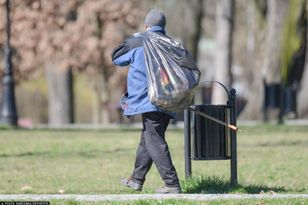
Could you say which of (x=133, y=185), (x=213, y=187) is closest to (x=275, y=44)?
(x=213, y=187)

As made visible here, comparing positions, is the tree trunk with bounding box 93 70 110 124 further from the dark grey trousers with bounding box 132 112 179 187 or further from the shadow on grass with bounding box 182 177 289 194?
the dark grey trousers with bounding box 132 112 179 187

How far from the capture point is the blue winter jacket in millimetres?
9727

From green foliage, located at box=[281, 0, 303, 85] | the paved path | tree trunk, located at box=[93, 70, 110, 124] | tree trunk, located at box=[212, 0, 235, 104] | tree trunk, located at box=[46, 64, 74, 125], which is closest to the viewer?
the paved path

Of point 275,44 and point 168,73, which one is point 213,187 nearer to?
point 168,73

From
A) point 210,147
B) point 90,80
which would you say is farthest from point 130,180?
point 90,80

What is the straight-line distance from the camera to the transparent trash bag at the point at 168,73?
944cm

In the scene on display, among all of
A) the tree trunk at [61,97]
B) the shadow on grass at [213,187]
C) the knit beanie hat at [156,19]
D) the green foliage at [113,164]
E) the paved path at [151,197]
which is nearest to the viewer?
the paved path at [151,197]

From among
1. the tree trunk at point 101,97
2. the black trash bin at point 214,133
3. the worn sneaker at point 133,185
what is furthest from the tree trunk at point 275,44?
the worn sneaker at point 133,185

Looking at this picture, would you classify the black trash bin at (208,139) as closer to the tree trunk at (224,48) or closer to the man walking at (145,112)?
the man walking at (145,112)

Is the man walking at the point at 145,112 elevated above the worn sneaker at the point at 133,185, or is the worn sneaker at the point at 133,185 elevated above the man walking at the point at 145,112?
the man walking at the point at 145,112

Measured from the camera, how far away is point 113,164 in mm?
15359

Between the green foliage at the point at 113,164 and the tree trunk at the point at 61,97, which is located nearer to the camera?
the green foliage at the point at 113,164

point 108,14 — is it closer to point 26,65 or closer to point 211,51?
point 26,65

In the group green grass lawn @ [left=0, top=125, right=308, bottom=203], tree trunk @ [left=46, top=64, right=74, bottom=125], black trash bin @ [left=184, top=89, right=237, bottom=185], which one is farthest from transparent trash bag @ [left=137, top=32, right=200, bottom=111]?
tree trunk @ [left=46, top=64, right=74, bottom=125]
